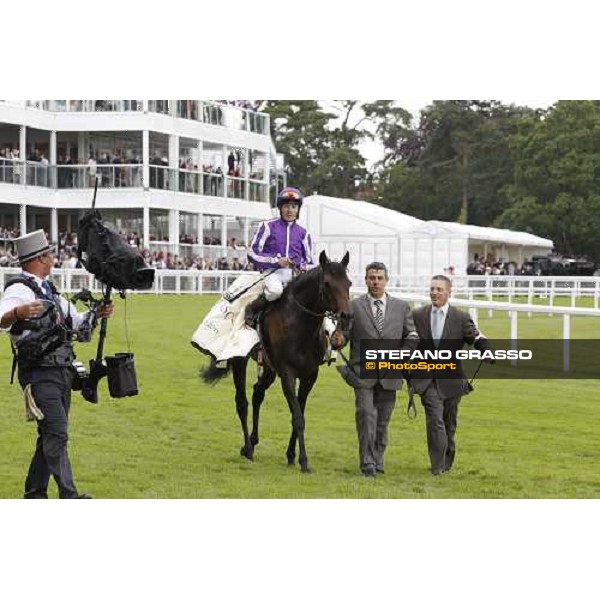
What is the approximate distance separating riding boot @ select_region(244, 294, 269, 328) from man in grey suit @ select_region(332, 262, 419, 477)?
1.15 meters

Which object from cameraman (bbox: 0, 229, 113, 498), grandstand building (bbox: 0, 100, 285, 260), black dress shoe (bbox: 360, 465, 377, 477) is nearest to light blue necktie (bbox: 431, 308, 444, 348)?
black dress shoe (bbox: 360, 465, 377, 477)

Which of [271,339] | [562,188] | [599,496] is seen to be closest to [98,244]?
[271,339]

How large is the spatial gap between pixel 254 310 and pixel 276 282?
35cm

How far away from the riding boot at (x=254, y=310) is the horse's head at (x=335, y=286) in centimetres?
108

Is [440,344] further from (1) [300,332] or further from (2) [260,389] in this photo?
(2) [260,389]

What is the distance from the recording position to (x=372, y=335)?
8.82 m

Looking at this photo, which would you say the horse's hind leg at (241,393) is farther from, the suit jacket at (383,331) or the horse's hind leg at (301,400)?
the suit jacket at (383,331)

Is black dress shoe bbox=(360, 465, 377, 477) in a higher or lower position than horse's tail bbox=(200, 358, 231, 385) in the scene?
lower

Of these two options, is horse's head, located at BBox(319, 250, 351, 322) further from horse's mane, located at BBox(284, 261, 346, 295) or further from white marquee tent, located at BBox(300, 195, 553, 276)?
white marquee tent, located at BBox(300, 195, 553, 276)

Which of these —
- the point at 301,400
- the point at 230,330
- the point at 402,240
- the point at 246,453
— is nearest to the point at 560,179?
the point at 402,240

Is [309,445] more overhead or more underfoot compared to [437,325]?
more underfoot

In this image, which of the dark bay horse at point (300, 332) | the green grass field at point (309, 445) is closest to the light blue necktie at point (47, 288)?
the green grass field at point (309, 445)

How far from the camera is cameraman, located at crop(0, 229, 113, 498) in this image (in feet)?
23.7

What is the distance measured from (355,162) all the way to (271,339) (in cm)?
2052
